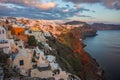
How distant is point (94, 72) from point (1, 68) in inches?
989

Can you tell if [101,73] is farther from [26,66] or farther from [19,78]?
[19,78]

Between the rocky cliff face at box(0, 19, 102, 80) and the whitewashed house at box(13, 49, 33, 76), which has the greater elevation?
the whitewashed house at box(13, 49, 33, 76)

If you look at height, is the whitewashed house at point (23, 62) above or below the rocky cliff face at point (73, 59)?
above

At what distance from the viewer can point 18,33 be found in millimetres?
26812

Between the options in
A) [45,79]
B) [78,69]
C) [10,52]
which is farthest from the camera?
[78,69]

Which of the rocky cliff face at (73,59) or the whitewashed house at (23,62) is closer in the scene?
the whitewashed house at (23,62)

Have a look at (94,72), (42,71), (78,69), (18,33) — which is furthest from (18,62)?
(94,72)

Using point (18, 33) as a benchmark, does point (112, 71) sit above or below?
below

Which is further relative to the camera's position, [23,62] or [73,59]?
[73,59]

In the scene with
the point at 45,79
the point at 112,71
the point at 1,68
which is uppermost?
the point at 1,68

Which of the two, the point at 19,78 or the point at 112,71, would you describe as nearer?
the point at 19,78

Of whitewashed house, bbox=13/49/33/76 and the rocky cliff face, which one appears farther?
the rocky cliff face

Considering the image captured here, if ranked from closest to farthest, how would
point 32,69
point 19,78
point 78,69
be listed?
Result: point 19,78, point 32,69, point 78,69

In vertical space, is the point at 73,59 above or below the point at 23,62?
below
